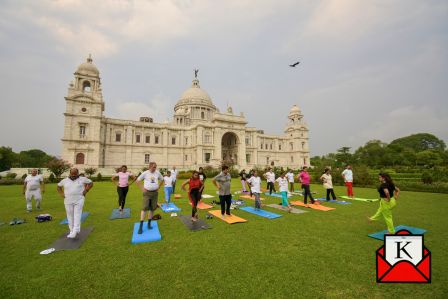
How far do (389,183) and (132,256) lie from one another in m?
7.53

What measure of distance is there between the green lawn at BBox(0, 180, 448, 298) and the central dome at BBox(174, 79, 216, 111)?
184 feet

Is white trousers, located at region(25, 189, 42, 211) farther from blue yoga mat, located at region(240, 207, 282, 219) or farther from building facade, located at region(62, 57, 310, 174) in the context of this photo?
building facade, located at region(62, 57, 310, 174)

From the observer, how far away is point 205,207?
10.6 meters

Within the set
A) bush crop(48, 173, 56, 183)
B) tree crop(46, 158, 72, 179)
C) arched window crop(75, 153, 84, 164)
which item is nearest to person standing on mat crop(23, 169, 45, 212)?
bush crop(48, 173, 56, 183)

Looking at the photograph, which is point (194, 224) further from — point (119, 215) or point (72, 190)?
point (72, 190)

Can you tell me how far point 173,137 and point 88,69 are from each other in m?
21.5

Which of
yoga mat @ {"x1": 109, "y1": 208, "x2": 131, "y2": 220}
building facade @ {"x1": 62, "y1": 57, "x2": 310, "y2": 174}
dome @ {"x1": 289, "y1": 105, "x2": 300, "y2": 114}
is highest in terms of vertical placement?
dome @ {"x1": 289, "y1": 105, "x2": 300, "y2": 114}

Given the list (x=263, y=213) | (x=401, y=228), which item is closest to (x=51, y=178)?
(x=263, y=213)

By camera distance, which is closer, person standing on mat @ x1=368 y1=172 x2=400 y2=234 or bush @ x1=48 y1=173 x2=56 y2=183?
person standing on mat @ x1=368 y1=172 x2=400 y2=234

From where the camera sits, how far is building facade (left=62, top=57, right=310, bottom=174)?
1471 inches

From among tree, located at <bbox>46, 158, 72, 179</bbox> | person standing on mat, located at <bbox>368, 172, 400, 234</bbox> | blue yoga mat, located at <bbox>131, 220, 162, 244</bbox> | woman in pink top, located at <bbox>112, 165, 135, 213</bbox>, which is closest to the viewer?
blue yoga mat, located at <bbox>131, 220, 162, 244</bbox>

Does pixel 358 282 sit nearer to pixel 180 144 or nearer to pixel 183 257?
pixel 183 257

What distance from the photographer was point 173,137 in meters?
50.6

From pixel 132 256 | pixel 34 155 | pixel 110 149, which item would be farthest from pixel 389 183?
pixel 34 155
